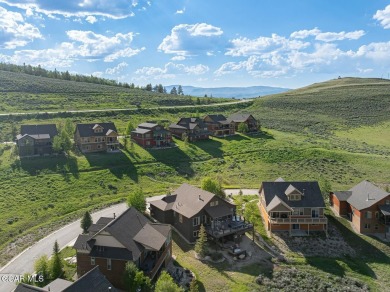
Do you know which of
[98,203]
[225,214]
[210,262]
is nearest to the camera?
[210,262]

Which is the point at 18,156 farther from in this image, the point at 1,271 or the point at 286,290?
the point at 286,290

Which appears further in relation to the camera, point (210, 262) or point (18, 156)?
point (18, 156)

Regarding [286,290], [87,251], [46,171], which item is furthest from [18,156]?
[286,290]

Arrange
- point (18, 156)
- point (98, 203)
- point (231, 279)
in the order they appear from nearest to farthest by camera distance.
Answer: point (231, 279), point (98, 203), point (18, 156)

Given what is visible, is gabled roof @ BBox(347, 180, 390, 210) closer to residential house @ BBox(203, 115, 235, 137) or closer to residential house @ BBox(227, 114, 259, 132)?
residential house @ BBox(203, 115, 235, 137)

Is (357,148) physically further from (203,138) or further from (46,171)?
(46,171)

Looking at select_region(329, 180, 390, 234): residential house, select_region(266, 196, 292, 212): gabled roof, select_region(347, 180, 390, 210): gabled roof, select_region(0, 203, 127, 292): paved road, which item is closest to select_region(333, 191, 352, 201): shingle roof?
select_region(347, 180, 390, 210): gabled roof

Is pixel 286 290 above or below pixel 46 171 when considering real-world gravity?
below

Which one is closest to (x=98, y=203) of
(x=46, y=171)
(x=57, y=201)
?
(x=57, y=201)
